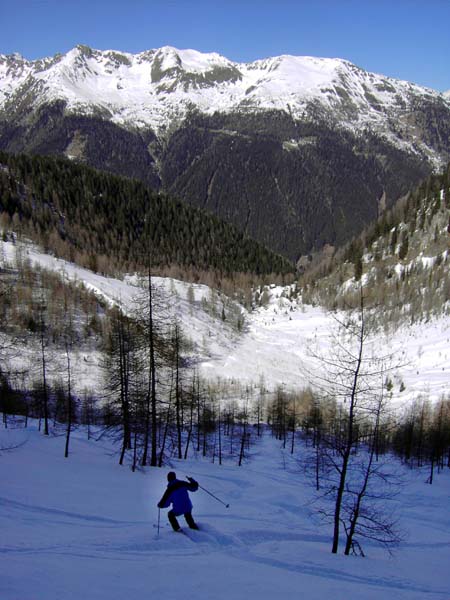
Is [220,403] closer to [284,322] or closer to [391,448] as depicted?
[391,448]

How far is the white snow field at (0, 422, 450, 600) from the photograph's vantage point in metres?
8.43

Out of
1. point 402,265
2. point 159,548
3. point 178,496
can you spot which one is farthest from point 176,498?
point 402,265

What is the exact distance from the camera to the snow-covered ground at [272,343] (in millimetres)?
82250

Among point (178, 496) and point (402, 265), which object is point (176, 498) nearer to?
point (178, 496)

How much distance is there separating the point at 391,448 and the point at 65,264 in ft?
319

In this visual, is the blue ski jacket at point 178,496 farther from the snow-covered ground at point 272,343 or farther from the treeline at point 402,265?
the treeline at point 402,265

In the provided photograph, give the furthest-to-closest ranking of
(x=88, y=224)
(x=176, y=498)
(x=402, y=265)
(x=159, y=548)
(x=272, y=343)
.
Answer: (x=88, y=224)
(x=402, y=265)
(x=272, y=343)
(x=176, y=498)
(x=159, y=548)

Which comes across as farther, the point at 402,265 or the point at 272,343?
the point at 402,265

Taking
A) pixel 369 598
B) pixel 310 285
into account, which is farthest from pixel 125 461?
pixel 310 285

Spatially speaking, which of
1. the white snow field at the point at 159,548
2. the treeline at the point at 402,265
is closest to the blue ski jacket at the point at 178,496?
the white snow field at the point at 159,548

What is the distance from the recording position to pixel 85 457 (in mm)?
25312

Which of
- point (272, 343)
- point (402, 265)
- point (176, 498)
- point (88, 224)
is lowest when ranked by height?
point (272, 343)

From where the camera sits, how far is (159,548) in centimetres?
1121

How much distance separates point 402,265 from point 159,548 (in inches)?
→ 5280
